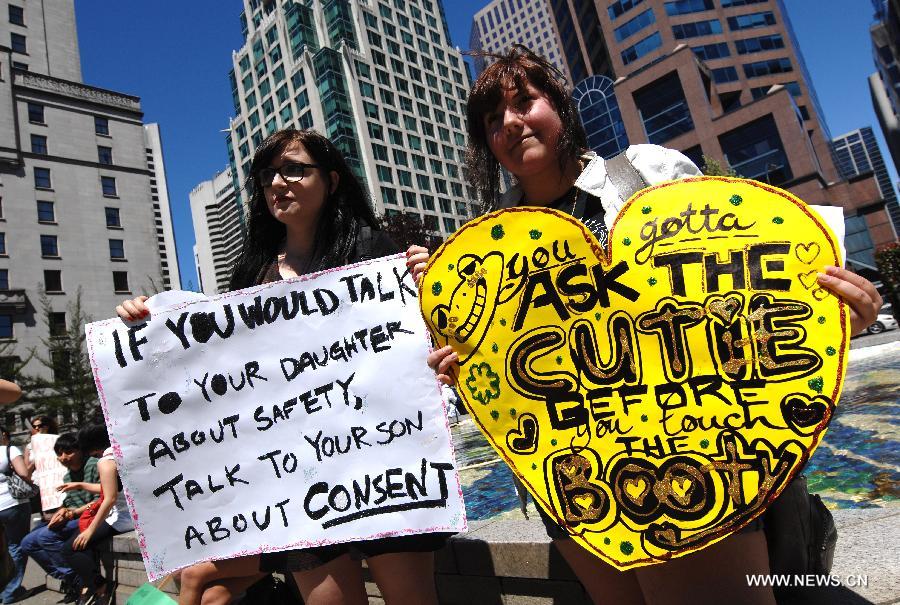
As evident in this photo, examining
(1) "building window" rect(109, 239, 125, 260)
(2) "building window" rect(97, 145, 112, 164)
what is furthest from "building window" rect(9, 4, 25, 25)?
(1) "building window" rect(109, 239, 125, 260)

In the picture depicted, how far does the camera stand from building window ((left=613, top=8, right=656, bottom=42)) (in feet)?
156

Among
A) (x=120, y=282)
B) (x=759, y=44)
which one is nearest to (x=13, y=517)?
(x=120, y=282)

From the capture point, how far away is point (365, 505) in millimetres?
1704

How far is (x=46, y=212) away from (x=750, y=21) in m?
60.1

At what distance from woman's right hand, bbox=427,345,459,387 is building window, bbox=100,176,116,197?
4688 cm

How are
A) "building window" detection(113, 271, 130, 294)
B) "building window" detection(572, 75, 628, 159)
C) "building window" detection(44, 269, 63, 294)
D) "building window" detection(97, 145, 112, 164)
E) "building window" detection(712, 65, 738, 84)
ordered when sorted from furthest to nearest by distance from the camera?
1. "building window" detection(712, 65, 738, 84)
2. "building window" detection(572, 75, 628, 159)
3. "building window" detection(97, 145, 112, 164)
4. "building window" detection(113, 271, 130, 294)
5. "building window" detection(44, 269, 63, 294)

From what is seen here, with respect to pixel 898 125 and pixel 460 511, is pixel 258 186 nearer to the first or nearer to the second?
pixel 460 511

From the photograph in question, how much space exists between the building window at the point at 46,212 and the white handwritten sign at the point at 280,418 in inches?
1723

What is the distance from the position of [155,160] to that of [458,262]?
124134 mm

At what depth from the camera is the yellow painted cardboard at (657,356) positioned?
3.48 feet

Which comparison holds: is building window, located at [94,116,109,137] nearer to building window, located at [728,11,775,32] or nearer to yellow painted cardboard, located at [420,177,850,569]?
yellow painted cardboard, located at [420,177,850,569]

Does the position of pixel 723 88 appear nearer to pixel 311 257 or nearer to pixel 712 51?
→ pixel 712 51

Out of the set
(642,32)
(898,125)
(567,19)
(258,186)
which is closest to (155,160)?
(567,19)

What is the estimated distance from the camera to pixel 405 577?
162cm
